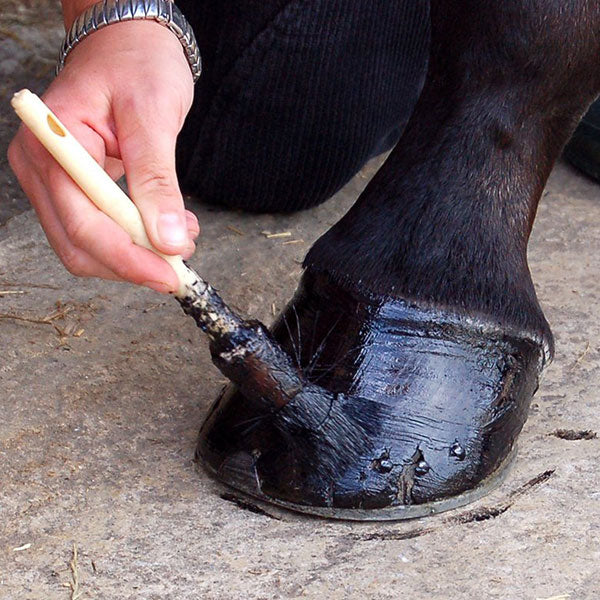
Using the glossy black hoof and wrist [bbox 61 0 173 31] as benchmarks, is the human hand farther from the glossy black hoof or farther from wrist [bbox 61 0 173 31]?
the glossy black hoof

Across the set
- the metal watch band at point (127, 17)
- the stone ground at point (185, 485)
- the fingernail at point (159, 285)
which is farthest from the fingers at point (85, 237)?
the stone ground at point (185, 485)

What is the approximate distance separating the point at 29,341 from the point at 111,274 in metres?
0.53

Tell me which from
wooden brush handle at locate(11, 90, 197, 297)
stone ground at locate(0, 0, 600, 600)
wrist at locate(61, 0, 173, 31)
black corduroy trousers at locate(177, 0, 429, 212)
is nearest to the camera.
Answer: wooden brush handle at locate(11, 90, 197, 297)

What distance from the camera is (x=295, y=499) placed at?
1.14 m

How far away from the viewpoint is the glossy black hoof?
1.12 metres

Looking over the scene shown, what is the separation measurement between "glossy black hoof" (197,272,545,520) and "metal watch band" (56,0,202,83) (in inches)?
11.8

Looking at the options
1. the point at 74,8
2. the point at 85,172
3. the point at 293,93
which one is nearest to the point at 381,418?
the point at 85,172

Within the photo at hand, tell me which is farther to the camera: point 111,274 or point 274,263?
point 274,263

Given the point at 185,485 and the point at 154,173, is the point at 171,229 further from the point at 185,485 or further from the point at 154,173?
the point at 185,485

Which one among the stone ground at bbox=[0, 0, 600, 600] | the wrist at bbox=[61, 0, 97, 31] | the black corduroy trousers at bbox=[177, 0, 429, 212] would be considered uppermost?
the wrist at bbox=[61, 0, 97, 31]

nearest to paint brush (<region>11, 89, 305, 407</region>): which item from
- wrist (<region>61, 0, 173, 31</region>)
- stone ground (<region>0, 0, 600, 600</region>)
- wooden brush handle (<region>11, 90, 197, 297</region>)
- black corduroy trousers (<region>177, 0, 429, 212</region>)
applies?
wooden brush handle (<region>11, 90, 197, 297</region>)

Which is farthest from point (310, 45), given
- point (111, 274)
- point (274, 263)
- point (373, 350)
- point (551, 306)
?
point (111, 274)

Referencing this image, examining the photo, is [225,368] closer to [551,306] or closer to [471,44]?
[471,44]

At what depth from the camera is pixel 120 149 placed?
1.02 m
